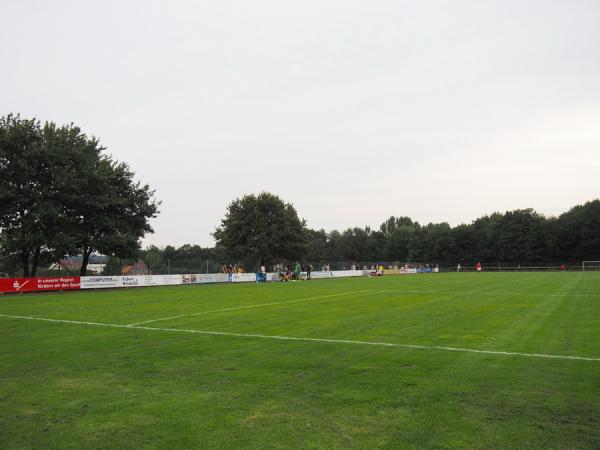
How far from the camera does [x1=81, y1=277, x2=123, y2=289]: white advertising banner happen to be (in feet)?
119

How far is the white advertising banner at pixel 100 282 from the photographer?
36219 mm

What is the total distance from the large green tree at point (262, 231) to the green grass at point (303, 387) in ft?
209

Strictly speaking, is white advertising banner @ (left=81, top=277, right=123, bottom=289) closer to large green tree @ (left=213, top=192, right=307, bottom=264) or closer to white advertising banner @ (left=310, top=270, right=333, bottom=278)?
white advertising banner @ (left=310, top=270, right=333, bottom=278)

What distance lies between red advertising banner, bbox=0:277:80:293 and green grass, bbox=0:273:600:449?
2049 cm

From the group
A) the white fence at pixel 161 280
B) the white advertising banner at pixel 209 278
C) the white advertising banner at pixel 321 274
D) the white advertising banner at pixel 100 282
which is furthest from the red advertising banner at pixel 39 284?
the white advertising banner at pixel 321 274

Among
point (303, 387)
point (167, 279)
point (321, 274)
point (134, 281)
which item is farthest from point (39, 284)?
point (321, 274)

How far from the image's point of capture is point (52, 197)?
3859 cm

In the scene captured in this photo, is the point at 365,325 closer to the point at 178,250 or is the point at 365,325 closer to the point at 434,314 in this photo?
the point at 434,314

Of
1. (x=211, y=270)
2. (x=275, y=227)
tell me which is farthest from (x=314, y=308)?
(x=275, y=227)

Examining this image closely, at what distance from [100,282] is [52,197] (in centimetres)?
797

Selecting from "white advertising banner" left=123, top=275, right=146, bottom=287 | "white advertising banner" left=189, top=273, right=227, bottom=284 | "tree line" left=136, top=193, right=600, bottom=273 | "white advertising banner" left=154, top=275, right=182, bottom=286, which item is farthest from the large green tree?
"white advertising banner" left=123, top=275, right=146, bottom=287

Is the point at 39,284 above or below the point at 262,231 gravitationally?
below

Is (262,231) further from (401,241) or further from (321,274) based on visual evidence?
(401,241)

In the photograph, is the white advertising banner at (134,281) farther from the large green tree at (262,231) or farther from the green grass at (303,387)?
the large green tree at (262,231)
